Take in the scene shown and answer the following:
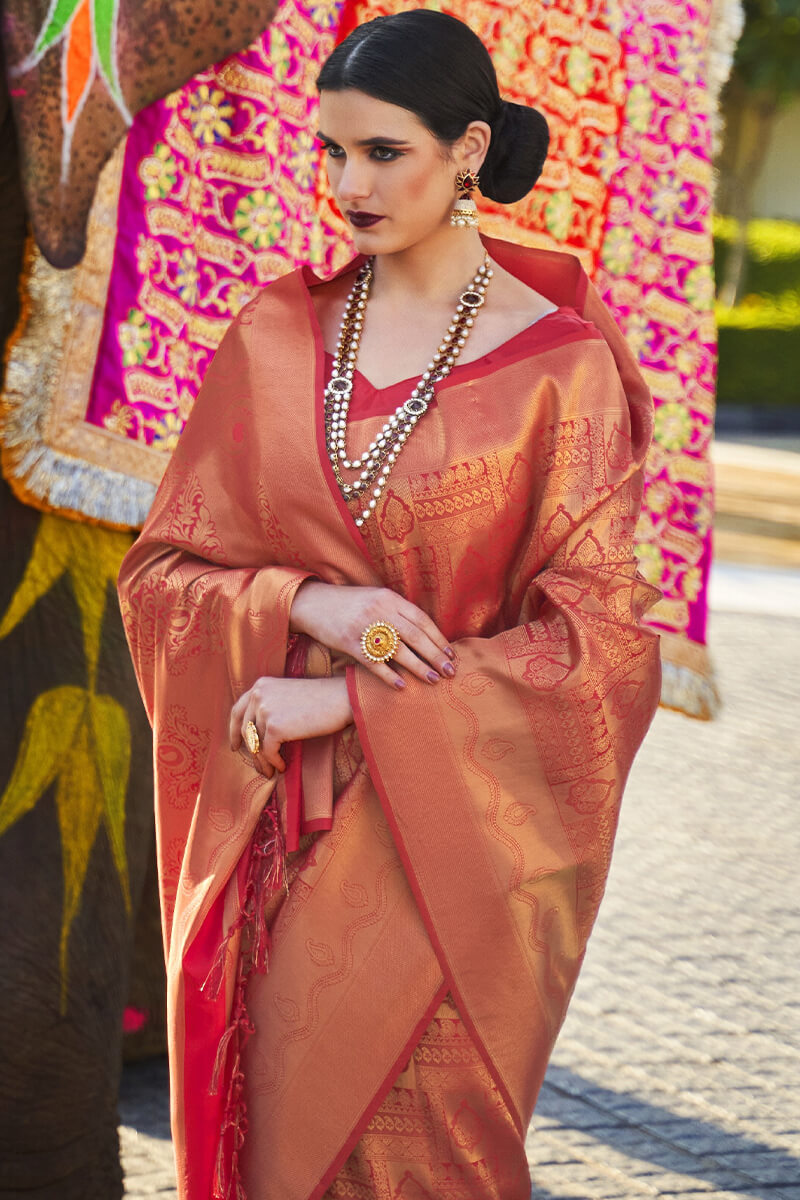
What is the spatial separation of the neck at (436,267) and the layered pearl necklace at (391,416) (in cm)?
2

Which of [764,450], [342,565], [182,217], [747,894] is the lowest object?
[764,450]

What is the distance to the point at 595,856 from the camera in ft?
6.35

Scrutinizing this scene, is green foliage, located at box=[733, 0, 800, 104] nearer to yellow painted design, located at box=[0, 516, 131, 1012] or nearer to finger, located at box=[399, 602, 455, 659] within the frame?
yellow painted design, located at box=[0, 516, 131, 1012]

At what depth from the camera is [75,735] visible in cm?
250

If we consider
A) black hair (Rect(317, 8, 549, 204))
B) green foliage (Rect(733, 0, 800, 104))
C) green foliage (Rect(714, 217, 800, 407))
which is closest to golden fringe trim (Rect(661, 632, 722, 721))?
black hair (Rect(317, 8, 549, 204))

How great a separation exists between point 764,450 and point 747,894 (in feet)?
42.4

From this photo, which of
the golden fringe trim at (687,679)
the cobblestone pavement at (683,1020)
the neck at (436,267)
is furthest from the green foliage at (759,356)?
the neck at (436,267)

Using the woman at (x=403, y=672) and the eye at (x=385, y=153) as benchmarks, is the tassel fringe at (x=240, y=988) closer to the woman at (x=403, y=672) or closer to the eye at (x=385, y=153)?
the woman at (x=403, y=672)

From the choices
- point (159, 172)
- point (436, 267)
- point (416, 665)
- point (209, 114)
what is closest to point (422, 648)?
point (416, 665)

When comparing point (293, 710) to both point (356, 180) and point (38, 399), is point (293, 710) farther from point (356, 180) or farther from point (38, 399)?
point (38, 399)

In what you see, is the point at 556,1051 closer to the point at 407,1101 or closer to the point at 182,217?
the point at 407,1101

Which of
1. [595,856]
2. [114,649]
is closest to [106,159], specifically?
[114,649]

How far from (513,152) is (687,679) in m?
1.61

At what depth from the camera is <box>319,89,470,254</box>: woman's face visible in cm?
182
